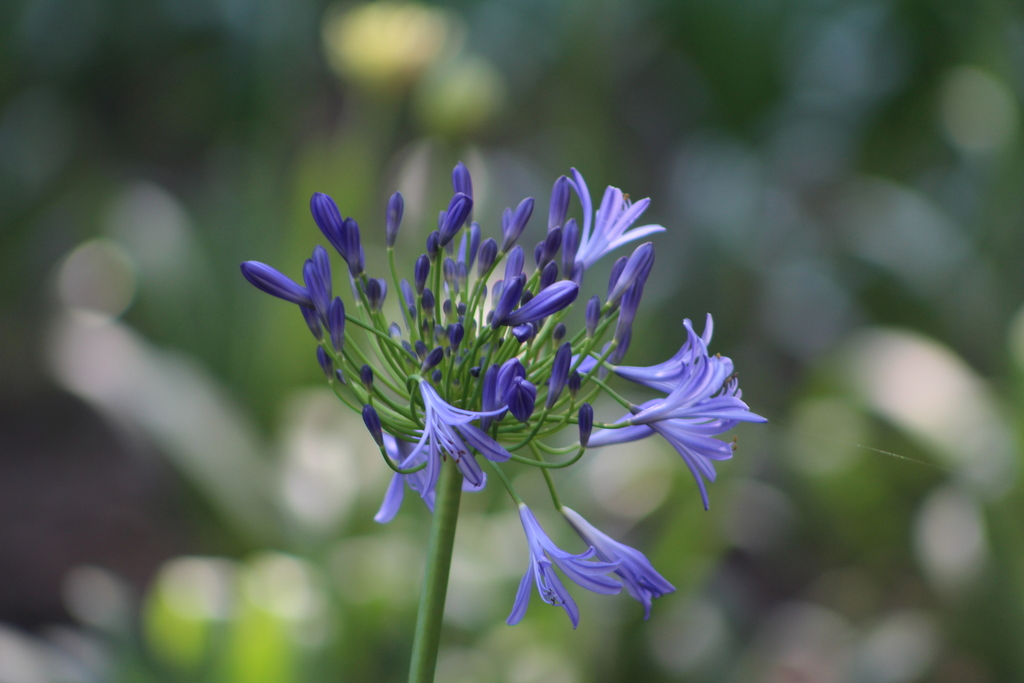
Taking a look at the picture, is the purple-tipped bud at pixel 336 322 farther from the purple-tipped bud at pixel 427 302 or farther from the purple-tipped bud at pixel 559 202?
the purple-tipped bud at pixel 559 202

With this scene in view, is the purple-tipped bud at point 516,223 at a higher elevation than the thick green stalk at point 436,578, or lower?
higher

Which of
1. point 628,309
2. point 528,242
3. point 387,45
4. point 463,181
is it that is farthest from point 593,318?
point 528,242

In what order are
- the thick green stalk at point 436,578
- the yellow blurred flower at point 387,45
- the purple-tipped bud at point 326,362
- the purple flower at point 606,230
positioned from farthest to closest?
the yellow blurred flower at point 387,45 < the purple flower at point 606,230 < the purple-tipped bud at point 326,362 < the thick green stalk at point 436,578

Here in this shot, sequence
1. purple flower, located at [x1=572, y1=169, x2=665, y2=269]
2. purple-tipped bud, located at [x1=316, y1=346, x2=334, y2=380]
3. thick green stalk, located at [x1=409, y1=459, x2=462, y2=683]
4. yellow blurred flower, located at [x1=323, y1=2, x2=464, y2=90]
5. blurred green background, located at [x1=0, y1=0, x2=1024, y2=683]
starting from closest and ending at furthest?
thick green stalk, located at [x1=409, y1=459, x2=462, y2=683], purple-tipped bud, located at [x1=316, y1=346, x2=334, y2=380], purple flower, located at [x1=572, y1=169, x2=665, y2=269], blurred green background, located at [x1=0, y1=0, x2=1024, y2=683], yellow blurred flower, located at [x1=323, y1=2, x2=464, y2=90]

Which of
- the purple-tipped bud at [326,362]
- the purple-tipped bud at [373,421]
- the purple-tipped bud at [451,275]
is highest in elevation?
the purple-tipped bud at [451,275]

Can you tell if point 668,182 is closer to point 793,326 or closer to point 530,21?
point 793,326

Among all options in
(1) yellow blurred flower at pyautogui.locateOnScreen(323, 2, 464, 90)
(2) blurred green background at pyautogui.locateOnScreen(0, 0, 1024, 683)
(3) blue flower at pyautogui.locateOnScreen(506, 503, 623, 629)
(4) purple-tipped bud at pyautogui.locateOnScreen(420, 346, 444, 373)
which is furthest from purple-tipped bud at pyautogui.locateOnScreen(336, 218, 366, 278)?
(1) yellow blurred flower at pyautogui.locateOnScreen(323, 2, 464, 90)

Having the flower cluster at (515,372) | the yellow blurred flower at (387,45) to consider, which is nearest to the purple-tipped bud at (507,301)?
the flower cluster at (515,372)

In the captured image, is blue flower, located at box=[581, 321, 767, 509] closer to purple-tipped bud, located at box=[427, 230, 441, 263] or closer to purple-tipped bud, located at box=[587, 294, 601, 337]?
purple-tipped bud, located at box=[587, 294, 601, 337]

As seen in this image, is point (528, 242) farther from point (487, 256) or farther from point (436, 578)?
point (436, 578)
